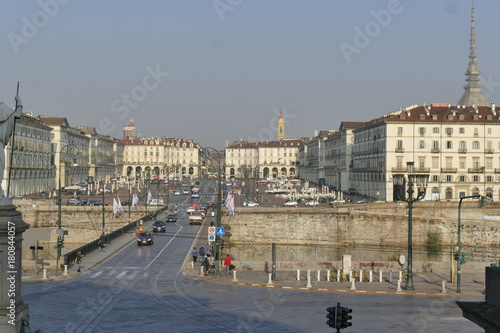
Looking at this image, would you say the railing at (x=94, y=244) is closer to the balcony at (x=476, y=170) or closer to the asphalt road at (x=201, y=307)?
the asphalt road at (x=201, y=307)

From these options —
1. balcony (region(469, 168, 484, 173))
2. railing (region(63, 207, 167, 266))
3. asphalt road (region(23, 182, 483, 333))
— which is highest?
balcony (region(469, 168, 484, 173))

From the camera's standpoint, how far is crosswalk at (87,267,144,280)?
42156 millimetres

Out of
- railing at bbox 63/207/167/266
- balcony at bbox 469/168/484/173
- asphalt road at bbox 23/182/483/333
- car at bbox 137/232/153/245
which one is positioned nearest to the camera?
asphalt road at bbox 23/182/483/333

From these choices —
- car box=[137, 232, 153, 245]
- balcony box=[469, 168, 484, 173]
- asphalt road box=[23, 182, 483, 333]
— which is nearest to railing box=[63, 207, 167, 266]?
car box=[137, 232, 153, 245]

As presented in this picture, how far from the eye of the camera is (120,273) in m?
44.0

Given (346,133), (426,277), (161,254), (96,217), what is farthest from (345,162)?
(426,277)

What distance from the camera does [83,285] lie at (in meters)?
38.4

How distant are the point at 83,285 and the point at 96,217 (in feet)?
166

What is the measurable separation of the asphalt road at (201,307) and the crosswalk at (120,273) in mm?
59

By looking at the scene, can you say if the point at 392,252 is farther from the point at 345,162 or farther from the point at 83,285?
the point at 345,162

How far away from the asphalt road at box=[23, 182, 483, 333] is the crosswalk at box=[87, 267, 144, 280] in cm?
6

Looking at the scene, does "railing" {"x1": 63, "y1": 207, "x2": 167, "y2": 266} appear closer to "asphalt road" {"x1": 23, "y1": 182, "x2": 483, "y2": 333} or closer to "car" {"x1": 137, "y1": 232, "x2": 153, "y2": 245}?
"car" {"x1": 137, "y1": 232, "x2": 153, "y2": 245}

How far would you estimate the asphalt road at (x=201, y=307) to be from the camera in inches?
1078

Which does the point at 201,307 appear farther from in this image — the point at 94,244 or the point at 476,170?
the point at 476,170
